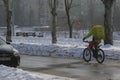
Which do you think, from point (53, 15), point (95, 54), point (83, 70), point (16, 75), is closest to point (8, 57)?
point (83, 70)

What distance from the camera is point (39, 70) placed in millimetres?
16125

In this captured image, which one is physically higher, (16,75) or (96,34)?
(96,34)

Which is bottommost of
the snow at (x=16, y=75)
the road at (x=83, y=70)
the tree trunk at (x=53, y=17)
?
the road at (x=83, y=70)

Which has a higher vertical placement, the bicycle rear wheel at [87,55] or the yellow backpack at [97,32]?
the yellow backpack at [97,32]

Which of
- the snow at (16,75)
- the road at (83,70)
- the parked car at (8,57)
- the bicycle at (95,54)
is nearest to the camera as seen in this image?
the snow at (16,75)

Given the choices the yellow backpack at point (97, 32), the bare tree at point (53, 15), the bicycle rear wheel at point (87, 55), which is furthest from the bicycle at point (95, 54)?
the bare tree at point (53, 15)

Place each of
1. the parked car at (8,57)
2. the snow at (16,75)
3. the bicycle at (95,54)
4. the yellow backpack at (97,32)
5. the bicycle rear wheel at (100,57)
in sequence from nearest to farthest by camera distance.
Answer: the snow at (16,75), the parked car at (8,57), the bicycle rear wheel at (100,57), the bicycle at (95,54), the yellow backpack at (97,32)

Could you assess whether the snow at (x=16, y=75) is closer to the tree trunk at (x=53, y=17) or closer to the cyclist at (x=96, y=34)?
the cyclist at (x=96, y=34)

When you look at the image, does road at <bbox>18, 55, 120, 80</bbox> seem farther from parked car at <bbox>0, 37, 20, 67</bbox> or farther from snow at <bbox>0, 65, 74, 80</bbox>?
snow at <bbox>0, 65, 74, 80</bbox>

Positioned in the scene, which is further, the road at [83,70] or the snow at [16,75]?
the road at [83,70]

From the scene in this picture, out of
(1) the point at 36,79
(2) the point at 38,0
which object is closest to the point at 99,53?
(1) the point at 36,79

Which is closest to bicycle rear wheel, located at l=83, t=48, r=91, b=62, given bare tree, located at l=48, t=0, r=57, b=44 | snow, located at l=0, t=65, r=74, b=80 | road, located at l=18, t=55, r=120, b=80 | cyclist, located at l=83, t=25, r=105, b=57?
cyclist, located at l=83, t=25, r=105, b=57

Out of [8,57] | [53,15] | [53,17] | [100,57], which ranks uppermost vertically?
[53,15]

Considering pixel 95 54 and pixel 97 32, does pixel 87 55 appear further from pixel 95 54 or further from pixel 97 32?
pixel 97 32
